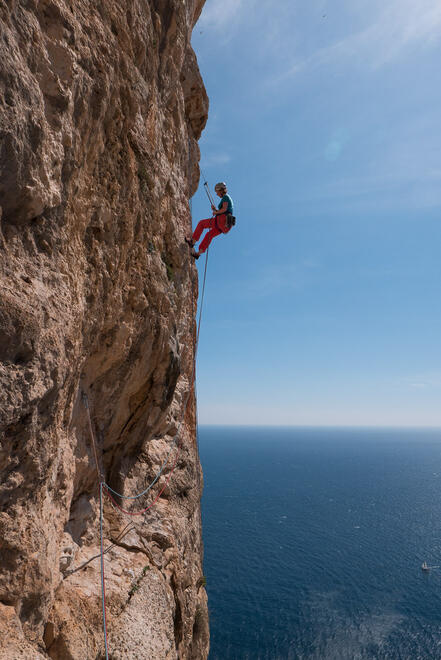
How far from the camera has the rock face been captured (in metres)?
5.31

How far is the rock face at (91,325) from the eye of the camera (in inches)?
209

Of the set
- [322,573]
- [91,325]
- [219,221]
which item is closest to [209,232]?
[219,221]

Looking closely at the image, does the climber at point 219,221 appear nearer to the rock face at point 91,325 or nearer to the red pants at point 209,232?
the red pants at point 209,232

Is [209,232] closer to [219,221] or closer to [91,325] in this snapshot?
[219,221]

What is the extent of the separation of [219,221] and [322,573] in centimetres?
5487

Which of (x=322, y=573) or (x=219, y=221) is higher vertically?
(x=219, y=221)

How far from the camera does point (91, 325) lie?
7.85 meters

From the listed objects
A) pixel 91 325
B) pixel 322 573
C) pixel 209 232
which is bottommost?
pixel 322 573

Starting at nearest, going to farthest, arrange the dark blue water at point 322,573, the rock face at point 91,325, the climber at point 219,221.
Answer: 1. the rock face at point 91,325
2. the climber at point 219,221
3. the dark blue water at point 322,573

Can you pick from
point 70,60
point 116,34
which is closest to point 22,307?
point 70,60

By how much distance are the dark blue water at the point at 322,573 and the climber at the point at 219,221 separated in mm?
39392

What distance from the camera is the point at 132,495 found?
426 inches

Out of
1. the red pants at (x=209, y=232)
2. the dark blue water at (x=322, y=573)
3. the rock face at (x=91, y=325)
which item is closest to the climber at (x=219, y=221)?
the red pants at (x=209, y=232)

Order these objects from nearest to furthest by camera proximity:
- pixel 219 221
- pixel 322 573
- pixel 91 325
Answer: pixel 91 325, pixel 219 221, pixel 322 573
